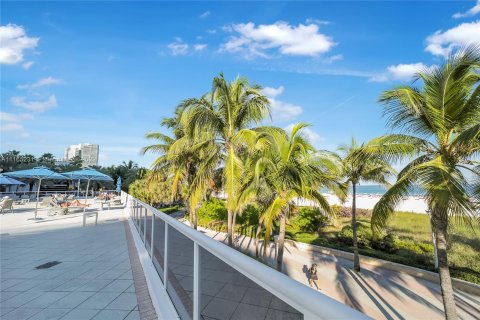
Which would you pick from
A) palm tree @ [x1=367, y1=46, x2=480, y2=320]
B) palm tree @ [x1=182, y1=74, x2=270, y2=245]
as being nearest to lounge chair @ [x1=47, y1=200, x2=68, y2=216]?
palm tree @ [x1=182, y1=74, x2=270, y2=245]

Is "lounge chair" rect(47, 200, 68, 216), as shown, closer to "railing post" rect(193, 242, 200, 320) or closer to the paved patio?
the paved patio

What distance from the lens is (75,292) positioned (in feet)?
12.9

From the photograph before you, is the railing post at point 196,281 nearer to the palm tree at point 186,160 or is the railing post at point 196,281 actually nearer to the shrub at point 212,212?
the palm tree at point 186,160

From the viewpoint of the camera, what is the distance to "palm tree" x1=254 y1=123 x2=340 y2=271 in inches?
373

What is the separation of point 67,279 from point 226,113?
28.6 feet

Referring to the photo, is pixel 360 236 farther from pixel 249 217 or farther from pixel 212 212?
pixel 212 212

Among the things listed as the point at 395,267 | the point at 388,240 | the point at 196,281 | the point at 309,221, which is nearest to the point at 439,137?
the point at 196,281

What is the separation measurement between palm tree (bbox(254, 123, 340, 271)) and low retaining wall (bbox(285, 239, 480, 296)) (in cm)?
442

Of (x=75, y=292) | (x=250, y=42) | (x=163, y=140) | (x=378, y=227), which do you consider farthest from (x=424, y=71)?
(x=163, y=140)

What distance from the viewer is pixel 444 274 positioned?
603 centimetres

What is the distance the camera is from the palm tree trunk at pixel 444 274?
5.84 meters

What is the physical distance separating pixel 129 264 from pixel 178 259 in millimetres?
3072

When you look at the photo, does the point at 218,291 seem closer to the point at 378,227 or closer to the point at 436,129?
the point at 378,227

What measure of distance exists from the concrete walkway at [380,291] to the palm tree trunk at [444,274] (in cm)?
209
